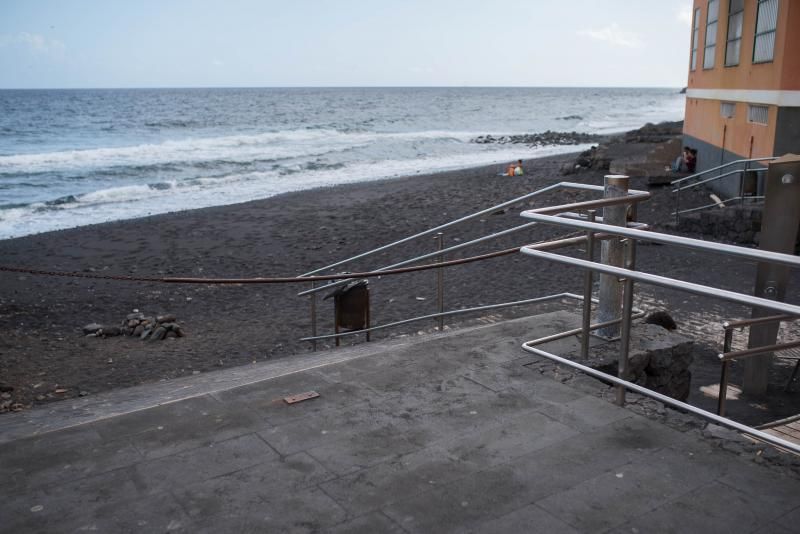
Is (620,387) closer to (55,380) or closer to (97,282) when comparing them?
(55,380)

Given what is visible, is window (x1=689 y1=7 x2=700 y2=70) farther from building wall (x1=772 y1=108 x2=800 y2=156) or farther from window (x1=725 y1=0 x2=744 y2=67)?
building wall (x1=772 y1=108 x2=800 y2=156)

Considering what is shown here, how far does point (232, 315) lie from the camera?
11.1 meters

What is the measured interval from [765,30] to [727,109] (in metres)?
3.13

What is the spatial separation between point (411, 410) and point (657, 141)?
35.1 metres

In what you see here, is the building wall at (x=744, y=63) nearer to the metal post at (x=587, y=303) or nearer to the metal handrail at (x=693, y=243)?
the metal post at (x=587, y=303)

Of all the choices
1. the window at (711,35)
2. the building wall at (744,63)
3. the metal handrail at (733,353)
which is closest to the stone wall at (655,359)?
the metal handrail at (733,353)

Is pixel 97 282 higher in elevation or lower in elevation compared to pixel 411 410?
lower

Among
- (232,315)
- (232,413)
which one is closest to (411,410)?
(232,413)

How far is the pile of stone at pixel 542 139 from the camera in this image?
161ft

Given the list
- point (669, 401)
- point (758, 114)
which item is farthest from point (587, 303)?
point (758, 114)

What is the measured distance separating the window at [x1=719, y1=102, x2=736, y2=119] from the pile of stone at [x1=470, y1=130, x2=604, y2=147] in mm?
29427

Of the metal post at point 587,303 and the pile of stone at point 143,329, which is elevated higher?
the metal post at point 587,303

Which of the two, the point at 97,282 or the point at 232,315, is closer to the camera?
the point at 232,315

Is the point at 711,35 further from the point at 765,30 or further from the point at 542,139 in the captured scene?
the point at 542,139
